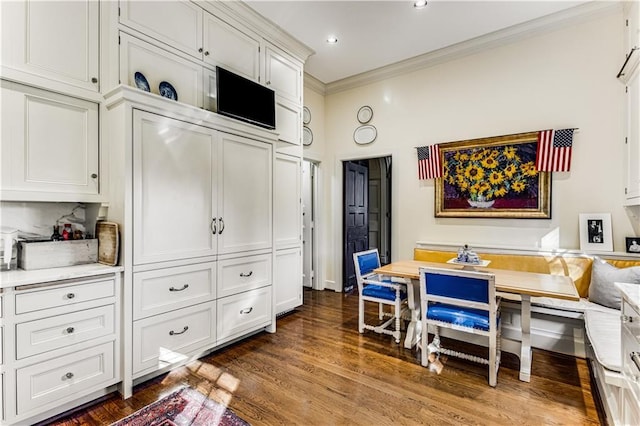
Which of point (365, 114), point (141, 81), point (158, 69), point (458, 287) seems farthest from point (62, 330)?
point (365, 114)

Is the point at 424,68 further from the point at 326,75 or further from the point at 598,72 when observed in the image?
the point at 598,72

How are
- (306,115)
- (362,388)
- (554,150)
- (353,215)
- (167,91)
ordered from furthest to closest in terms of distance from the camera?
(353,215) → (306,115) → (554,150) → (167,91) → (362,388)

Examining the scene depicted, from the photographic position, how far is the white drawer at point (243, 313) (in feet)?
9.14

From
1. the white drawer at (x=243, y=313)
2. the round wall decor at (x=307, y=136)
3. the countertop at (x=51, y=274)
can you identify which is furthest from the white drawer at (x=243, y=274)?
the round wall decor at (x=307, y=136)

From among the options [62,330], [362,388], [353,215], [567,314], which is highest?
[353,215]

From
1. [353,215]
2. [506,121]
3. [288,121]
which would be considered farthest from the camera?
[353,215]

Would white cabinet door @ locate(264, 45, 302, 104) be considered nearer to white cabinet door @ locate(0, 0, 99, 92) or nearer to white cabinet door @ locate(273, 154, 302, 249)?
white cabinet door @ locate(273, 154, 302, 249)

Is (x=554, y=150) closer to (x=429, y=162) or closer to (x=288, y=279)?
(x=429, y=162)

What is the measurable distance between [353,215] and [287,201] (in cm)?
175

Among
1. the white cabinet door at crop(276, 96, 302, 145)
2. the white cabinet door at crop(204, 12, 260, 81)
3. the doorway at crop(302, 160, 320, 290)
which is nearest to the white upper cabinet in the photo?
the white cabinet door at crop(204, 12, 260, 81)

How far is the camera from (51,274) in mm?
1859

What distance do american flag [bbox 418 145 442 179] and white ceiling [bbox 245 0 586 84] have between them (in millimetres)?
1296

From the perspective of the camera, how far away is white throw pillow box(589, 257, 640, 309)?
254cm

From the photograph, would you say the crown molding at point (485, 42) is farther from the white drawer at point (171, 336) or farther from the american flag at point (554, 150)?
the white drawer at point (171, 336)
